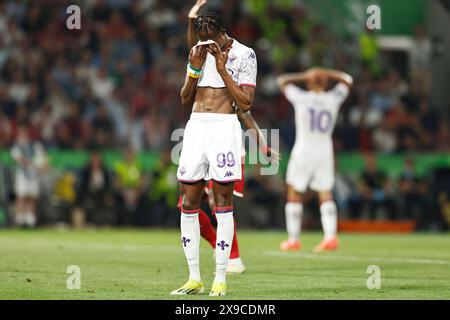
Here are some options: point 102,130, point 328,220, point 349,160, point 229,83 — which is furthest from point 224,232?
point 349,160

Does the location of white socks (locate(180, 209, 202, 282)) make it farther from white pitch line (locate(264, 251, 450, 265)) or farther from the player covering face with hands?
white pitch line (locate(264, 251, 450, 265))

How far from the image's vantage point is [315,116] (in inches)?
720

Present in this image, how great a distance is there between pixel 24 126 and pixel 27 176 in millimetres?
1131

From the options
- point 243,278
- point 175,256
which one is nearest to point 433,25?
point 175,256

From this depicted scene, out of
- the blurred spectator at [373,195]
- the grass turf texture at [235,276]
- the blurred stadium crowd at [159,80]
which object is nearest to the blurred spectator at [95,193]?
the blurred stadium crowd at [159,80]

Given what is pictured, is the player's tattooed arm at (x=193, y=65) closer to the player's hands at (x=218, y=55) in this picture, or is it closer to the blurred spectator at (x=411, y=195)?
the player's hands at (x=218, y=55)

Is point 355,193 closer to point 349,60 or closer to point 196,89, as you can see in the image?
point 349,60

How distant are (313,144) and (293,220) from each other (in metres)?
1.31

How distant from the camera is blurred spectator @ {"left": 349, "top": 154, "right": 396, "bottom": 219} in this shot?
25.9 metres

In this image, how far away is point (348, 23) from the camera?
3041cm

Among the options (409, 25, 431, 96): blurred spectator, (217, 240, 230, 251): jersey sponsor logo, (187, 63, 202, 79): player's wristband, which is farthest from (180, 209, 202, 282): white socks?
(409, 25, 431, 96): blurred spectator

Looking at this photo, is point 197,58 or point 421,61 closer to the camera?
point 197,58

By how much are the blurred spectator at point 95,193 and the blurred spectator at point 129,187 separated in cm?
25

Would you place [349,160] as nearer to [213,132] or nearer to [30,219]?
[30,219]
